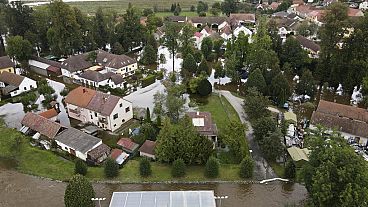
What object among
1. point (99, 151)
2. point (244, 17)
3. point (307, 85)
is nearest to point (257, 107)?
point (307, 85)

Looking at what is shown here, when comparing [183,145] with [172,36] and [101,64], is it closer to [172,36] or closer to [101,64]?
[172,36]

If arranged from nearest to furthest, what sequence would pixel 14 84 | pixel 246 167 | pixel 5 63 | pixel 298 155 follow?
pixel 246 167, pixel 298 155, pixel 14 84, pixel 5 63

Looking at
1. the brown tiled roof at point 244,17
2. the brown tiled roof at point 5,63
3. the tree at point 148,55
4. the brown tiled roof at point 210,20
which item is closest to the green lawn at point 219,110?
the tree at point 148,55

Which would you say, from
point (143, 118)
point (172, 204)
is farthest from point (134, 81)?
point (172, 204)

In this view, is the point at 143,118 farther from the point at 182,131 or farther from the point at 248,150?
the point at 248,150

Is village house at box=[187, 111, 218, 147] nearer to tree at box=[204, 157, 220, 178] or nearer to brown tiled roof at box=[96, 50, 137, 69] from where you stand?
tree at box=[204, 157, 220, 178]

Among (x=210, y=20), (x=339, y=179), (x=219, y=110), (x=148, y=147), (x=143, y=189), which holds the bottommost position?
(x=143, y=189)
